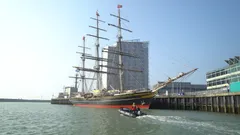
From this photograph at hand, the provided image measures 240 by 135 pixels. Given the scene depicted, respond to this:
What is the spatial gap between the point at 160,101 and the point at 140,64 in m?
79.6

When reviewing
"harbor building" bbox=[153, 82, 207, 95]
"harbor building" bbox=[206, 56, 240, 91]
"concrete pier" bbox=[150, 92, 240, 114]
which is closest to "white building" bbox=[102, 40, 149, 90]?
"harbor building" bbox=[153, 82, 207, 95]

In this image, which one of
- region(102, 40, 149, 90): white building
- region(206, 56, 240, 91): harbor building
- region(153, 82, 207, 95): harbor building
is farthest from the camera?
region(153, 82, 207, 95): harbor building

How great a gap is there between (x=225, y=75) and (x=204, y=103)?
29656mm

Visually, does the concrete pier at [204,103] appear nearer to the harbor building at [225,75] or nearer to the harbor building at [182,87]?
the harbor building at [225,75]

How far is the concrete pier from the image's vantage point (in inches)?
1697

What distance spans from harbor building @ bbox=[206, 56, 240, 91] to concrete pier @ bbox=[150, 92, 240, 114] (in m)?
15.2

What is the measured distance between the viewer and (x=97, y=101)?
70.2 m

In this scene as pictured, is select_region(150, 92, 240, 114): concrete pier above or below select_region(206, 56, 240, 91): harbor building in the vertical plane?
below

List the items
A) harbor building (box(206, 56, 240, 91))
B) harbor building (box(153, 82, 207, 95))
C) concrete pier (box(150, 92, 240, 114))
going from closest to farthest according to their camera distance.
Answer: concrete pier (box(150, 92, 240, 114)), harbor building (box(206, 56, 240, 91)), harbor building (box(153, 82, 207, 95))

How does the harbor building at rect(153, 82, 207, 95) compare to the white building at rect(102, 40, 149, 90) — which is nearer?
the white building at rect(102, 40, 149, 90)

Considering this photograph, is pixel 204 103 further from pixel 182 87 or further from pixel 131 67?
pixel 182 87

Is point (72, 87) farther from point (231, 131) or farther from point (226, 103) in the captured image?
point (231, 131)

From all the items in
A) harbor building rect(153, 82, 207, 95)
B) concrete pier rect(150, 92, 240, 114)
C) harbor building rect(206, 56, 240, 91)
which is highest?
harbor building rect(206, 56, 240, 91)

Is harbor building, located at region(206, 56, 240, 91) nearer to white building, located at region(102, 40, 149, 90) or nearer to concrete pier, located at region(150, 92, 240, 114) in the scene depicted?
concrete pier, located at region(150, 92, 240, 114)
